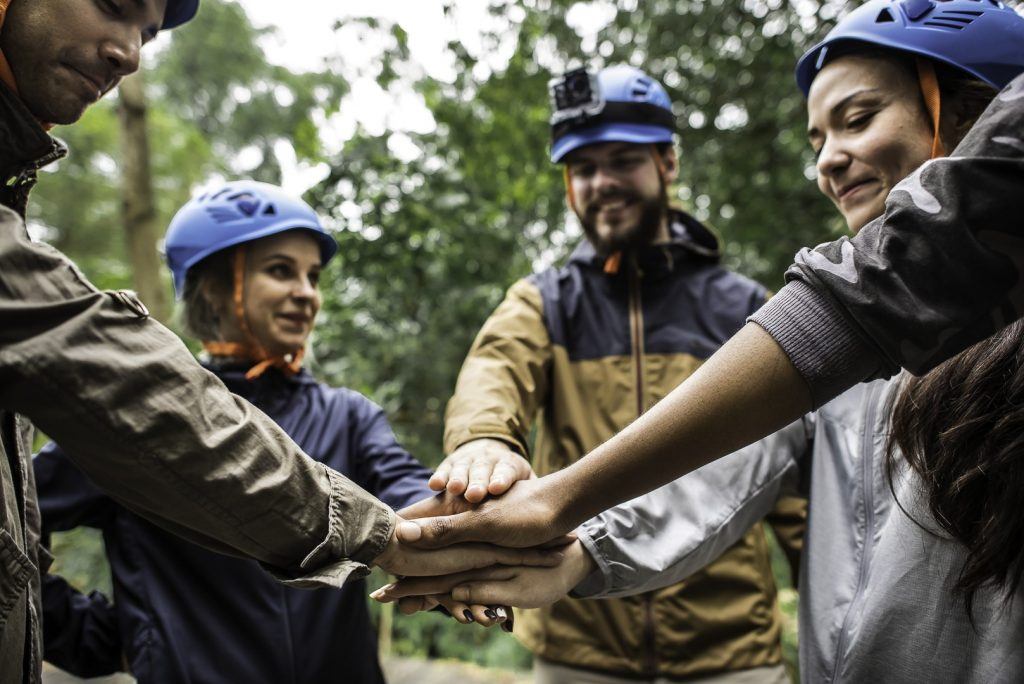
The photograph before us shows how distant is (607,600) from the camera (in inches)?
98.0

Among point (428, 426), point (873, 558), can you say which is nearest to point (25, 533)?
point (873, 558)

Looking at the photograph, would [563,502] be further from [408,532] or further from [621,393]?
[621,393]

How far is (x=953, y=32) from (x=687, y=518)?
4.85ft

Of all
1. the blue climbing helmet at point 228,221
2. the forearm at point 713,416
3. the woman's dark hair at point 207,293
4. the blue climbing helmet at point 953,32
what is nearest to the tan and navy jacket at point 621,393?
the forearm at point 713,416

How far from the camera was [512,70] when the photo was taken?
13.9 ft

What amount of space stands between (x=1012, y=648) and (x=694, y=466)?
26.7 inches

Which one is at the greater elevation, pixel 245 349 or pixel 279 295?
pixel 279 295

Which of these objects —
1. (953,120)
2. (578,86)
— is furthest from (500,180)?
(953,120)

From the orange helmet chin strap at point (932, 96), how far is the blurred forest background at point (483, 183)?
261 cm

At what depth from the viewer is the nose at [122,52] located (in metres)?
1.71

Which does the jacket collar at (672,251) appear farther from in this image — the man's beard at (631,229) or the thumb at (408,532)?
the thumb at (408,532)

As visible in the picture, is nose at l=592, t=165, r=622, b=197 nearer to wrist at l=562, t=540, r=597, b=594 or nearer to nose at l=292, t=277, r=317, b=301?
nose at l=292, t=277, r=317, b=301

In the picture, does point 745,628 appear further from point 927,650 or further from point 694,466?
point 694,466

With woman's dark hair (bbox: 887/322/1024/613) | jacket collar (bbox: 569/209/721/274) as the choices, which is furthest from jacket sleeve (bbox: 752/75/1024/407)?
jacket collar (bbox: 569/209/721/274)
